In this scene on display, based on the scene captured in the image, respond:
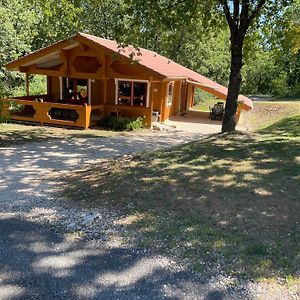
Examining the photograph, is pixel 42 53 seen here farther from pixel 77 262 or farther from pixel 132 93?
pixel 77 262

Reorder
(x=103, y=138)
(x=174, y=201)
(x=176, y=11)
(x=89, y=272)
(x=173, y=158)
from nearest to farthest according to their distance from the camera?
(x=89, y=272) < (x=174, y=201) < (x=173, y=158) < (x=176, y=11) < (x=103, y=138)

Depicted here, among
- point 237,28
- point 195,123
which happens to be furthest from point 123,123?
point 237,28

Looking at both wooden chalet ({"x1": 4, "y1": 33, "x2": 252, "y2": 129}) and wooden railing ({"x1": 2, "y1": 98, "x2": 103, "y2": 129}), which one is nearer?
wooden railing ({"x1": 2, "y1": 98, "x2": 103, "y2": 129})

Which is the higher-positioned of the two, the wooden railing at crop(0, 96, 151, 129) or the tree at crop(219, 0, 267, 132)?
the tree at crop(219, 0, 267, 132)

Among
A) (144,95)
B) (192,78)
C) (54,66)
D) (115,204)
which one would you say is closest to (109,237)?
(115,204)

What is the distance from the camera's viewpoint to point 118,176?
707 centimetres

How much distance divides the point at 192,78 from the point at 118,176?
54.1ft

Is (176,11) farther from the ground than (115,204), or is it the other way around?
(176,11)

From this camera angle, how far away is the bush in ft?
55.2

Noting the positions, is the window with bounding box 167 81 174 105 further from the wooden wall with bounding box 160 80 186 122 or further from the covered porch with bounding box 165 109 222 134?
the covered porch with bounding box 165 109 222 134

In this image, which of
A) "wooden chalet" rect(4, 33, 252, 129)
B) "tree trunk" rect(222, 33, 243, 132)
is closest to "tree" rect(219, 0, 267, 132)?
"tree trunk" rect(222, 33, 243, 132)

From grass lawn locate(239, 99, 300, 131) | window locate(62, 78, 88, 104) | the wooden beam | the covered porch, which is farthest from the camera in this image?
grass lawn locate(239, 99, 300, 131)

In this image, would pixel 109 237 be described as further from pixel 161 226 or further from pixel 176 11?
pixel 176 11

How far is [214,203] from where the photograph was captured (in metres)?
5.43
